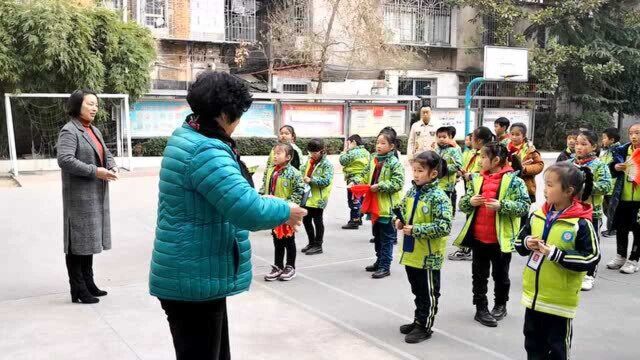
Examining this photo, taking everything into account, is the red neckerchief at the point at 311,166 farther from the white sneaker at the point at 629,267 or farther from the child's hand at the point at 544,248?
the child's hand at the point at 544,248

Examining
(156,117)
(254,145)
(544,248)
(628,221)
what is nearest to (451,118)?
(254,145)

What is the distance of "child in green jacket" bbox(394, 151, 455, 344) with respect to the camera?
14.6ft

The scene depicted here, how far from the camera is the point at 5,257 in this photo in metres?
6.81

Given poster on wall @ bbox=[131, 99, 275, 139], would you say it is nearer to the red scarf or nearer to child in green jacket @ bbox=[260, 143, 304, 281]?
child in green jacket @ bbox=[260, 143, 304, 281]

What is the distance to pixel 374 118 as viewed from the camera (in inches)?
730

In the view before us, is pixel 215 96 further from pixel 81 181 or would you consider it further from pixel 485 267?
pixel 485 267

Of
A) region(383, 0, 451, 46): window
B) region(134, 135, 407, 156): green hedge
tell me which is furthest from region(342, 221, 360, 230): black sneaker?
region(383, 0, 451, 46): window

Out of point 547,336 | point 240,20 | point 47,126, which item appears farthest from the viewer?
point 240,20

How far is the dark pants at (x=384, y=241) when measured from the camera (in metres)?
6.25

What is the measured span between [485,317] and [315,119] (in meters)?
13.3

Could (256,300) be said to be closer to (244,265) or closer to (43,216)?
(244,265)

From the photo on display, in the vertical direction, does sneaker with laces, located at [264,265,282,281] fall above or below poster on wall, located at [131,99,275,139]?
below

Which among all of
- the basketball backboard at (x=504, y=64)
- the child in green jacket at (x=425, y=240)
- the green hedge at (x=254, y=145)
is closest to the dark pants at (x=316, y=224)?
the child in green jacket at (x=425, y=240)

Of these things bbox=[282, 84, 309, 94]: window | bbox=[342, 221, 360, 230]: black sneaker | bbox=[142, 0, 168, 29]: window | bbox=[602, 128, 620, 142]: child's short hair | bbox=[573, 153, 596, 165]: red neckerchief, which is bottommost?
bbox=[342, 221, 360, 230]: black sneaker
